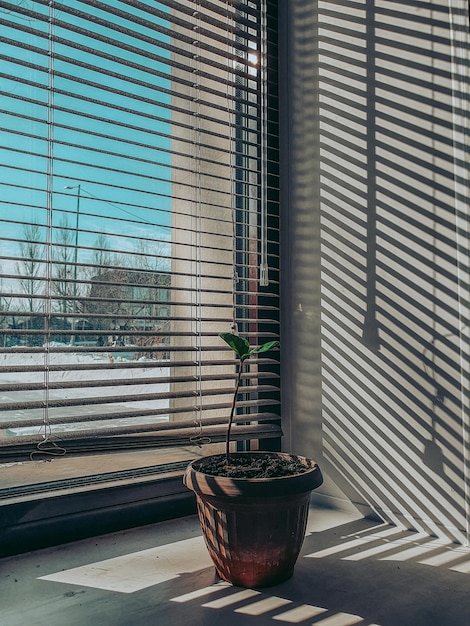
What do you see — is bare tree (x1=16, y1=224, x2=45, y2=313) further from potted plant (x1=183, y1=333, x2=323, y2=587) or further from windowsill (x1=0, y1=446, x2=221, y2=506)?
potted plant (x1=183, y1=333, x2=323, y2=587)

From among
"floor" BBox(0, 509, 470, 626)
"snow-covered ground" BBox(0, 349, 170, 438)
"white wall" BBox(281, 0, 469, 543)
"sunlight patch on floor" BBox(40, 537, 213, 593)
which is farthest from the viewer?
"white wall" BBox(281, 0, 469, 543)

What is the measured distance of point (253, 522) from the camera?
1.08m

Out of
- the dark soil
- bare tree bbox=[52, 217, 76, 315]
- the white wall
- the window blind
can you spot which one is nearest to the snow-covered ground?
the window blind

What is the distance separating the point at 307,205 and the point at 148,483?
993 mm

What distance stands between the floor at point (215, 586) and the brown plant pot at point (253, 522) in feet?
0.14

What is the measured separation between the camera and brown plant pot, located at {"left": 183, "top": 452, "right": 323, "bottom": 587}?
1073 millimetres

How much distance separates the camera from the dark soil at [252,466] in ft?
3.80

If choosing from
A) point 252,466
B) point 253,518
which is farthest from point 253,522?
point 252,466

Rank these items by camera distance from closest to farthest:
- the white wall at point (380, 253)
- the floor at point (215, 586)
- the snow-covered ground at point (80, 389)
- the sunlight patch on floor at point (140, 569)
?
the floor at point (215, 586) → the sunlight patch on floor at point (140, 569) → the snow-covered ground at point (80, 389) → the white wall at point (380, 253)

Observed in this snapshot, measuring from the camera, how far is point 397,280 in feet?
4.98

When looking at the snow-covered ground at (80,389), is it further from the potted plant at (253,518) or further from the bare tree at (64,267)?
the potted plant at (253,518)

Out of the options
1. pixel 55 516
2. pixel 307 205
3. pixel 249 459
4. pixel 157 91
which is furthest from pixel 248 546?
pixel 157 91

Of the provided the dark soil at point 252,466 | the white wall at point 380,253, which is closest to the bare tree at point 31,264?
the dark soil at point 252,466

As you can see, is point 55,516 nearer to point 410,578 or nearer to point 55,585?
point 55,585
